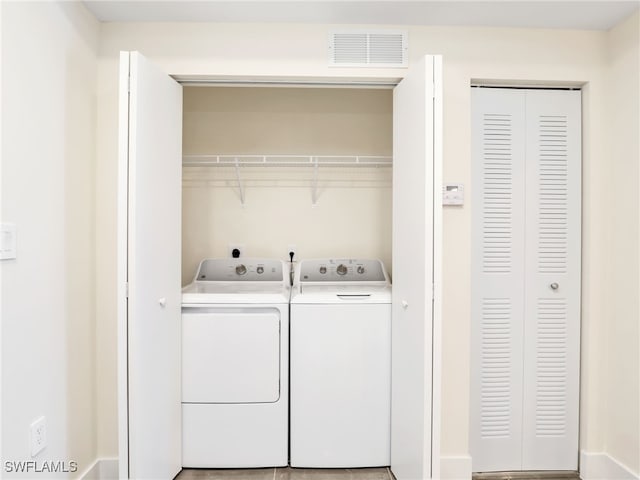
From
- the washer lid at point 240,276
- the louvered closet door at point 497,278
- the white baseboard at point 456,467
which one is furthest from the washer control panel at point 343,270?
the white baseboard at point 456,467

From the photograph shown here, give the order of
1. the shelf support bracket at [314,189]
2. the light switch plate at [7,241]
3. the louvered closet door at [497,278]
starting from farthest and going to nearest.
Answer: the shelf support bracket at [314,189]
the louvered closet door at [497,278]
the light switch plate at [7,241]

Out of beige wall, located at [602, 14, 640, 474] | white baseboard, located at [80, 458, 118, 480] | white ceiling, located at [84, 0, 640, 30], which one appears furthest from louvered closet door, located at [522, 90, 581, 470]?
white baseboard, located at [80, 458, 118, 480]

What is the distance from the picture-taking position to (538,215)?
217 cm

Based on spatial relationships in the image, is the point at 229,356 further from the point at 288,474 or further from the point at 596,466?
the point at 596,466

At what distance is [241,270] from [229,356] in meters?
0.60

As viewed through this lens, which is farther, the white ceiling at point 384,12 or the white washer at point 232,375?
the white washer at point 232,375

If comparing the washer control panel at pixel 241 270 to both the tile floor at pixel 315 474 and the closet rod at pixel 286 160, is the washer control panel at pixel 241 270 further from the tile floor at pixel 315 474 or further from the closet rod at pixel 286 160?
the tile floor at pixel 315 474

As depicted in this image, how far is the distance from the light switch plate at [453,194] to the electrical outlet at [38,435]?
2040 mm

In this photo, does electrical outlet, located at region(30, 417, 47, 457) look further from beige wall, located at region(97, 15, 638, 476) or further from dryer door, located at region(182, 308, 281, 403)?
dryer door, located at region(182, 308, 281, 403)

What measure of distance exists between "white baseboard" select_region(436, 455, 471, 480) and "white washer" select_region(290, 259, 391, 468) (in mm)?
302

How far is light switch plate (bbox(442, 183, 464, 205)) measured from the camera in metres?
2.04

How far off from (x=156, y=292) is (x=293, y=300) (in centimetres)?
68

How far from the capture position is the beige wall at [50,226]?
1.41 m

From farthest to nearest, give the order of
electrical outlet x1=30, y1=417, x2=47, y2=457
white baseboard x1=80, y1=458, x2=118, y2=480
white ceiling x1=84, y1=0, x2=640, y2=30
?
1. white baseboard x1=80, y1=458, x2=118, y2=480
2. white ceiling x1=84, y1=0, x2=640, y2=30
3. electrical outlet x1=30, y1=417, x2=47, y2=457
